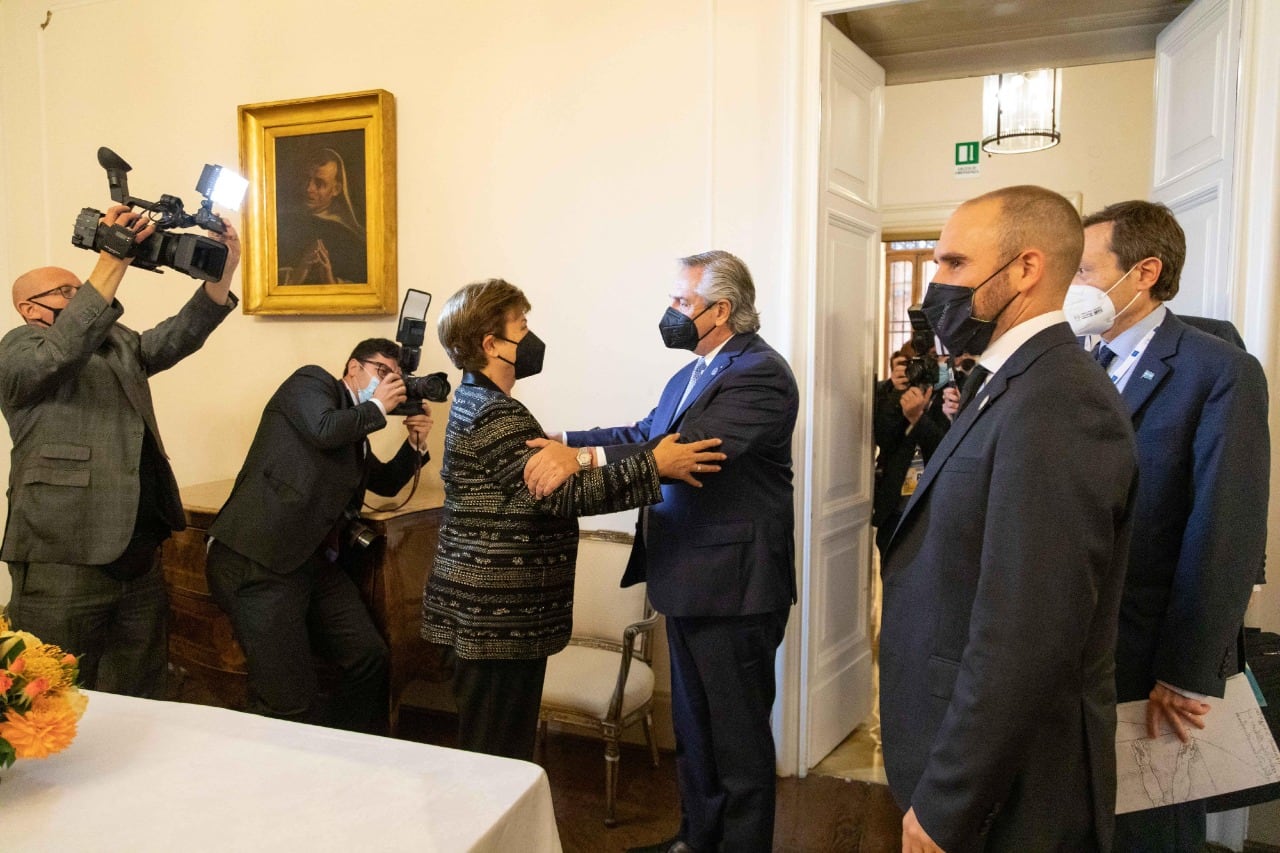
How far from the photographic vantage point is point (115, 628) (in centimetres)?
234

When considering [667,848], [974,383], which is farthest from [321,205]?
[974,383]

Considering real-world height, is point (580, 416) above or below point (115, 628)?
above

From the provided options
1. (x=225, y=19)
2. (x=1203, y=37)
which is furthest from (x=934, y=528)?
(x=225, y=19)

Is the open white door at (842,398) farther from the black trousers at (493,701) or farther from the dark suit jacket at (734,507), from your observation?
the black trousers at (493,701)

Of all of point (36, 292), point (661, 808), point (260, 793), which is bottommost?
point (661, 808)

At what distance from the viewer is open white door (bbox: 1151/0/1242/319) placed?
2.38m

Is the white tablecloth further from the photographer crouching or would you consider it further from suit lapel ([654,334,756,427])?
the photographer crouching

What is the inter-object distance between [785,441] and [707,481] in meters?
0.23

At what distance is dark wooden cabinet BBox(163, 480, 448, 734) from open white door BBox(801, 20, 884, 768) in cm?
137

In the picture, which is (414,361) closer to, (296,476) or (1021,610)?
(296,476)

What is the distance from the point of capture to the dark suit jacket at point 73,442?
84.9 inches

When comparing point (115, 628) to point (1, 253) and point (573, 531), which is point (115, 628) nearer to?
point (573, 531)

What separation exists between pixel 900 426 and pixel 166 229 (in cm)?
262

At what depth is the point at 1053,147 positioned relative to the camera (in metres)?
4.96
